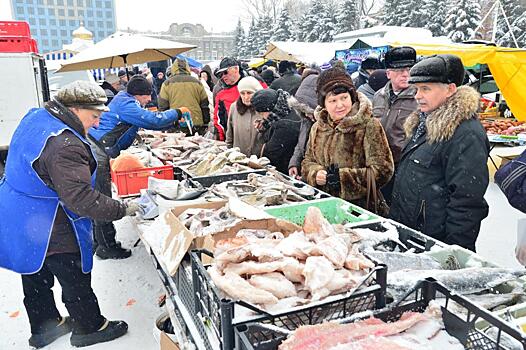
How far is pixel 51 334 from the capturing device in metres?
3.28

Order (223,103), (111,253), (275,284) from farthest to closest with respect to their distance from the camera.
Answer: (223,103) → (111,253) → (275,284)

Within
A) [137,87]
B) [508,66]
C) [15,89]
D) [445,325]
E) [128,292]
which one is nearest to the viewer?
[445,325]

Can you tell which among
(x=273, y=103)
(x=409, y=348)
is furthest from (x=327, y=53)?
(x=409, y=348)

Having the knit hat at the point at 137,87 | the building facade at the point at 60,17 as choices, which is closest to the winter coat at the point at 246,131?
the knit hat at the point at 137,87

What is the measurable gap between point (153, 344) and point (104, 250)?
1870 mm

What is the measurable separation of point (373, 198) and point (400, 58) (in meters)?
1.55

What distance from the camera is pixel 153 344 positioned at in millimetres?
3281

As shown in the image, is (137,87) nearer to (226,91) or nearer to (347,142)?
(226,91)

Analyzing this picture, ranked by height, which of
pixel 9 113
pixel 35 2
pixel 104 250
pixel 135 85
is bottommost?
pixel 104 250

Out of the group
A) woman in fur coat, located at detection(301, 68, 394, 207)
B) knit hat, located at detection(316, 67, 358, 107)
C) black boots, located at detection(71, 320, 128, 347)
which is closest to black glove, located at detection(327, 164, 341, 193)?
woman in fur coat, located at detection(301, 68, 394, 207)

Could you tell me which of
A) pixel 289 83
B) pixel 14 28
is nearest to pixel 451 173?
pixel 289 83

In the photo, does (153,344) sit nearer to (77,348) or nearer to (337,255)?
(77,348)

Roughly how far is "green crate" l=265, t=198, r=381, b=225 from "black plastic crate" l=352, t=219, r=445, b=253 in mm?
120

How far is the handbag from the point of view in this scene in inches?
118
